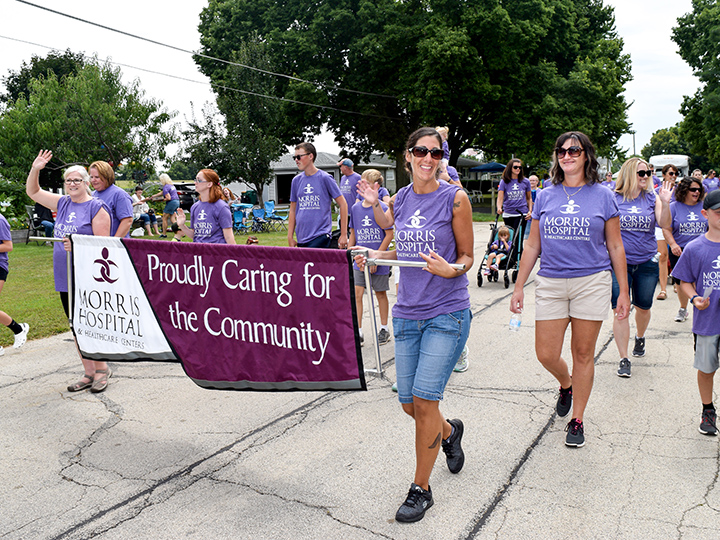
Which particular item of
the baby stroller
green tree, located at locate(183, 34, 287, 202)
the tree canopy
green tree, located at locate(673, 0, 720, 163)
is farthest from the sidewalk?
green tree, located at locate(673, 0, 720, 163)

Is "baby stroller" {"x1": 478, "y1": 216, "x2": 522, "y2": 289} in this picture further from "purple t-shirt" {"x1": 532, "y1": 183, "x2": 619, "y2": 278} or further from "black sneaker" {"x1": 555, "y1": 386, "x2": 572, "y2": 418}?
"purple t-shirt" {"x1": 532, "y1": 183, "x2": 619, "y2": 278}

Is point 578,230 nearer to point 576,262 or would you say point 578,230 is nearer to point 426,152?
point 576,262

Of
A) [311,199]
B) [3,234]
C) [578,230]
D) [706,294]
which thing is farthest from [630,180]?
[3,234]

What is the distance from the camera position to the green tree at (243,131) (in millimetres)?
25219

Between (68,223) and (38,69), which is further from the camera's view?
(38,69)

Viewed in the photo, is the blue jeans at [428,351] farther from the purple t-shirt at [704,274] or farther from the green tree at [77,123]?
the green tree at [77,123]

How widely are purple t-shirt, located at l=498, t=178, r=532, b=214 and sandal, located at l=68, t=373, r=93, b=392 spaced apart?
741cm

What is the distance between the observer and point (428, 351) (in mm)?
3141

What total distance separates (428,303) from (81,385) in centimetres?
366

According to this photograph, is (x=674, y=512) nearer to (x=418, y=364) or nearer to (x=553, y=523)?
(x=553, y=523)

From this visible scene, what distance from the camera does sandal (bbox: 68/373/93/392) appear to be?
5.31m

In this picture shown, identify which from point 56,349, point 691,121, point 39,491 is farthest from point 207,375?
point 691,121

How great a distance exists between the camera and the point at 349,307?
3.36 metres

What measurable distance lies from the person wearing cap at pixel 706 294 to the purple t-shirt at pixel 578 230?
25.1 inches
